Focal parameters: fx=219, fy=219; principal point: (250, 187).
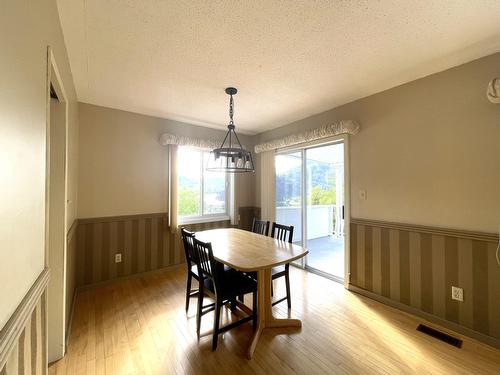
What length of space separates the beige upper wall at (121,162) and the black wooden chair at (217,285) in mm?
1744

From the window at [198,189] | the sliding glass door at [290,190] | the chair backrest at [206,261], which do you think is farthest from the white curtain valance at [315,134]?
the chair backrest at [206,261]

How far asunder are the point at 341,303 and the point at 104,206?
323 centimetres

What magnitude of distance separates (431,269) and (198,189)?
3315mm

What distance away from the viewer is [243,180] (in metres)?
4.35

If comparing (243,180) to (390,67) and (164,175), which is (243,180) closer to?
(164,175)

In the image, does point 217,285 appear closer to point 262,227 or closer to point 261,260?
point 261,260

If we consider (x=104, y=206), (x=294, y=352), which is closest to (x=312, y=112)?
(x=294, y=352)

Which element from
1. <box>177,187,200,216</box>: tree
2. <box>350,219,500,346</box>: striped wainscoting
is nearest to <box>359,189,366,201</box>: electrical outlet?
<box>350,219,500,346</box>: striped wainscoting

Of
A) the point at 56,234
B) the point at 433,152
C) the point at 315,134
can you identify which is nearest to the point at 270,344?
the point at 56,234

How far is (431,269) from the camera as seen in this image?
2.16 meters

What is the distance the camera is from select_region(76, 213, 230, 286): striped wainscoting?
2.83 meters

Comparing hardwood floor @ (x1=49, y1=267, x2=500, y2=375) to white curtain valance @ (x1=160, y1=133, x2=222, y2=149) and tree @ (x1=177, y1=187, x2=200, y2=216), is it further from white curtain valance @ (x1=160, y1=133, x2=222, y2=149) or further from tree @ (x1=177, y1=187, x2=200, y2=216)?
white curtain valance @ (x1=160, y1=133, x2=222, y2=149)

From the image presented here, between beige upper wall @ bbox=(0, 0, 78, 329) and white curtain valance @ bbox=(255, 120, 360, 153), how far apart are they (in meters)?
2.78

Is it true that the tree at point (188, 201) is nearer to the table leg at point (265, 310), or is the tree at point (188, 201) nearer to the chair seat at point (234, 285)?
the chair seat at point (234, 285)
